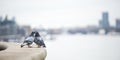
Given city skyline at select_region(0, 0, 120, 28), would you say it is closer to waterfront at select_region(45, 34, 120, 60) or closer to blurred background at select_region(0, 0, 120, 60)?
blurred background at select_region(0, 0, 120, 60)

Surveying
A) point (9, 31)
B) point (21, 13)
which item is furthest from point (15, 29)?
point (21, 13)

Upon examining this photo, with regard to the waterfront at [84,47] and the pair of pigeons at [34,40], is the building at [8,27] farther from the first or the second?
the waterfront at [84,47]

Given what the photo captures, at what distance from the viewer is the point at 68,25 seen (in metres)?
2.60

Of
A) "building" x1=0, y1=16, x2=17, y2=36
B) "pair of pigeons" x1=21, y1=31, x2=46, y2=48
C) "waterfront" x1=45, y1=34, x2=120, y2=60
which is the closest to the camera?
"pair of pigeons" x1=21, y1=31, x2=46, y2=48

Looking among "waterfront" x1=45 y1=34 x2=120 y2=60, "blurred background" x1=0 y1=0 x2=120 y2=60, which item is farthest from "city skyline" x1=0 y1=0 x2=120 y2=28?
"waterfront" x1=45 y1=34 x2=120 y2=60

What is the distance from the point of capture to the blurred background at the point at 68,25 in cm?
249

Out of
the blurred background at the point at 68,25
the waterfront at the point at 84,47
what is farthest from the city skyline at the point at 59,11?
the waterfront at the point at 84,47

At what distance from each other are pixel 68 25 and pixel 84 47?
1.32 feet

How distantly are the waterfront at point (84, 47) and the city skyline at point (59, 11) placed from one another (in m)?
0.21

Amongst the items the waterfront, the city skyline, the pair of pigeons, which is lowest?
the waterfront

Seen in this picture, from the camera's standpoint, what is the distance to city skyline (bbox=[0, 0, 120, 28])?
2.56 meters

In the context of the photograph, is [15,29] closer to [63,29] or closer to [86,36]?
[63,29]

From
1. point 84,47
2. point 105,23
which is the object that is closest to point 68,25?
point 84,47

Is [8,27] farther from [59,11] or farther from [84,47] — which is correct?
[84,47]
